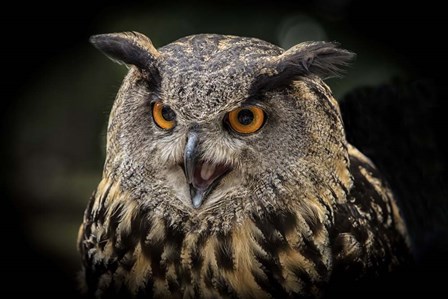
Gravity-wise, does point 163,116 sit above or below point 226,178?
above

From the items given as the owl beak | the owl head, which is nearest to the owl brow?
Answer: the owl head

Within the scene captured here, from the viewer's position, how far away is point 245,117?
136 cm

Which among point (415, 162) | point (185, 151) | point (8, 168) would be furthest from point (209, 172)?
point (8, 168)

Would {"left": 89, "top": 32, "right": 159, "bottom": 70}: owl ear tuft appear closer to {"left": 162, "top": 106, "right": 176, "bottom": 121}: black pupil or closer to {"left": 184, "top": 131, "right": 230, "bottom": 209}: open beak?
{"left": 162, "top": 106, "right": 176, "bottom": 121}: black pupil

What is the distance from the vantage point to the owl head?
133 cm

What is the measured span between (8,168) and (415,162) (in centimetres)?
260

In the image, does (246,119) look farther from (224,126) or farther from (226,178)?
(226,178)

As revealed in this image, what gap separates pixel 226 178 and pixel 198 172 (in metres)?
0.08

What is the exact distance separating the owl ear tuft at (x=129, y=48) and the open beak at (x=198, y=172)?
0.73 feet

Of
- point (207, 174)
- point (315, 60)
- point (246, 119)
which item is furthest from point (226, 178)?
point (315, 60)

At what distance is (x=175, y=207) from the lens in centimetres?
148

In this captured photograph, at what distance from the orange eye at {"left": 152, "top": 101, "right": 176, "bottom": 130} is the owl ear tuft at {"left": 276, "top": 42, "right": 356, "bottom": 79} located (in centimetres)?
27

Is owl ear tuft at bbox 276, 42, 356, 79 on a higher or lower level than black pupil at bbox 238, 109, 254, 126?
higher

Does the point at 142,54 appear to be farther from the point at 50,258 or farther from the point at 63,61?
the point at 50,258
